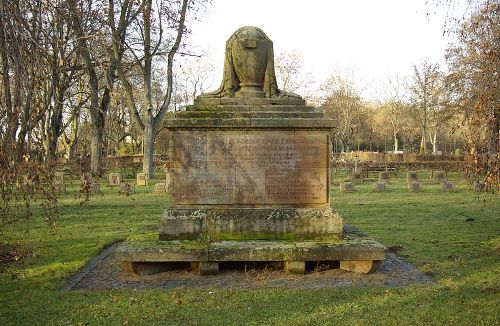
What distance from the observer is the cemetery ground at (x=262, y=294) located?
584 cm

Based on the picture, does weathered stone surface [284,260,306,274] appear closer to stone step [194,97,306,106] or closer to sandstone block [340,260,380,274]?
sandstone block [340,260,380,274]

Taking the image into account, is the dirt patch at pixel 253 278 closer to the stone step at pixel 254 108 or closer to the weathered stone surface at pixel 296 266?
the weathered stone surface at pixel 296 266

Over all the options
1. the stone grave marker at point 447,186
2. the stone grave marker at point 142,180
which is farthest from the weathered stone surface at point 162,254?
the stone grave marker at point 142,180

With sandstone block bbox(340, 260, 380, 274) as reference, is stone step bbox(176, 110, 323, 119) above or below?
above

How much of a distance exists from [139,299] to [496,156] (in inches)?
254

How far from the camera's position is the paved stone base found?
847 cm

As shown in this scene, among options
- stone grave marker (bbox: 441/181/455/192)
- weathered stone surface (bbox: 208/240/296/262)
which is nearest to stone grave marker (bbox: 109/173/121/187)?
stone grave marker (bbox: 441/181/455/192)

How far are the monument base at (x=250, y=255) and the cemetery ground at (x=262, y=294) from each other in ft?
2.46

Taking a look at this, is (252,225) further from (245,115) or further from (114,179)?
(114,179)

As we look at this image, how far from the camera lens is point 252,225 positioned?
849 cm

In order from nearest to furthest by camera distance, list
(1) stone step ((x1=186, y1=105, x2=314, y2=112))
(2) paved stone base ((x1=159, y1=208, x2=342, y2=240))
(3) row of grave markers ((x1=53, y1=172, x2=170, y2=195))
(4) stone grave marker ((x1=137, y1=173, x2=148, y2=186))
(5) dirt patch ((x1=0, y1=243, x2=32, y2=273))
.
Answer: (2) paved stone base ((x1=159, y1=208, x2=342, y2=240))
(1) stone step ((x1=186, y1=105, x2=314, y2=112))
(5) dirt patch ((x1=0, y1=243, x2=32, y2=273))
(3) row of grave markers ((x1=53, y1=172, x2=170, y2=195))
(4) stone grave marker ((x1=137, y1=173, x2=148, y2=186))

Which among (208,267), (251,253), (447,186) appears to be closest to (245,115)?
(251,253)

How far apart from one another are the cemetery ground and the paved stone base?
1.48 meters

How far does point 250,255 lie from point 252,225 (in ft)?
2.77
